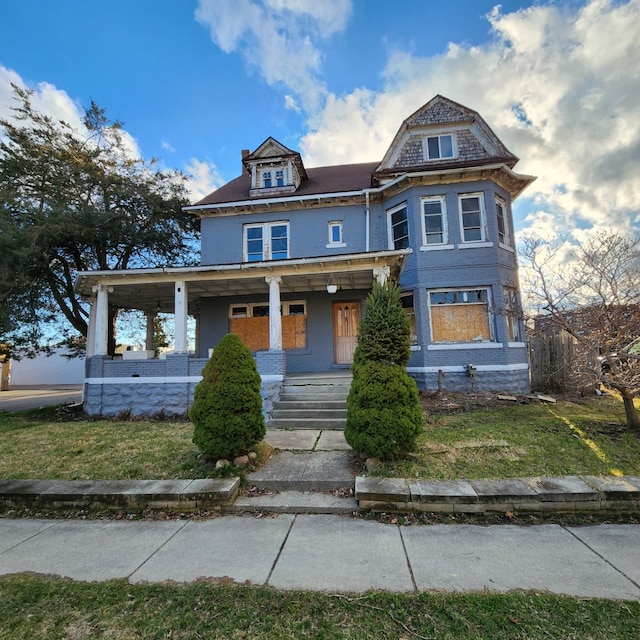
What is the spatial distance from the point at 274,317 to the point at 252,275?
4.66 feet

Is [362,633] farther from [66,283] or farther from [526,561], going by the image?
[66,283]

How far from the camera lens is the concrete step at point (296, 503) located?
379 centimetres

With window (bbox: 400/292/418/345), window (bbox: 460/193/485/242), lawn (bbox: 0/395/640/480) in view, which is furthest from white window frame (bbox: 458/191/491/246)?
lawn (bbox: 0/395/640/480)

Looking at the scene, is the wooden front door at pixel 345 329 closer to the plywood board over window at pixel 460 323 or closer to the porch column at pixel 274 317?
the plywood board over window at pixel 460 323

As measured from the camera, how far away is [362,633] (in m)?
2.04

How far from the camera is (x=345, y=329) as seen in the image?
40.2ft

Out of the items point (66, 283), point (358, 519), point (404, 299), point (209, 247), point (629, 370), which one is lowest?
point (358, 519)

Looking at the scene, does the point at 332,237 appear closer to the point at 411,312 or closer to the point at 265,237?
the point at 265,237

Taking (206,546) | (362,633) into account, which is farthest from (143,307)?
(362,633)

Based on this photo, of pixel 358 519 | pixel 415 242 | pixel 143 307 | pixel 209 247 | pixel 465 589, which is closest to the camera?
pixel 465 589

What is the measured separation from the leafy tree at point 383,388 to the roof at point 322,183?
837 cm

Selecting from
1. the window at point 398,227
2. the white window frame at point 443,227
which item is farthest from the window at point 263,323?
the white window frame at point 443,227

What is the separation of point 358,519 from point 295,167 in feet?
41.1

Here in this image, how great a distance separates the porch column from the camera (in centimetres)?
944
